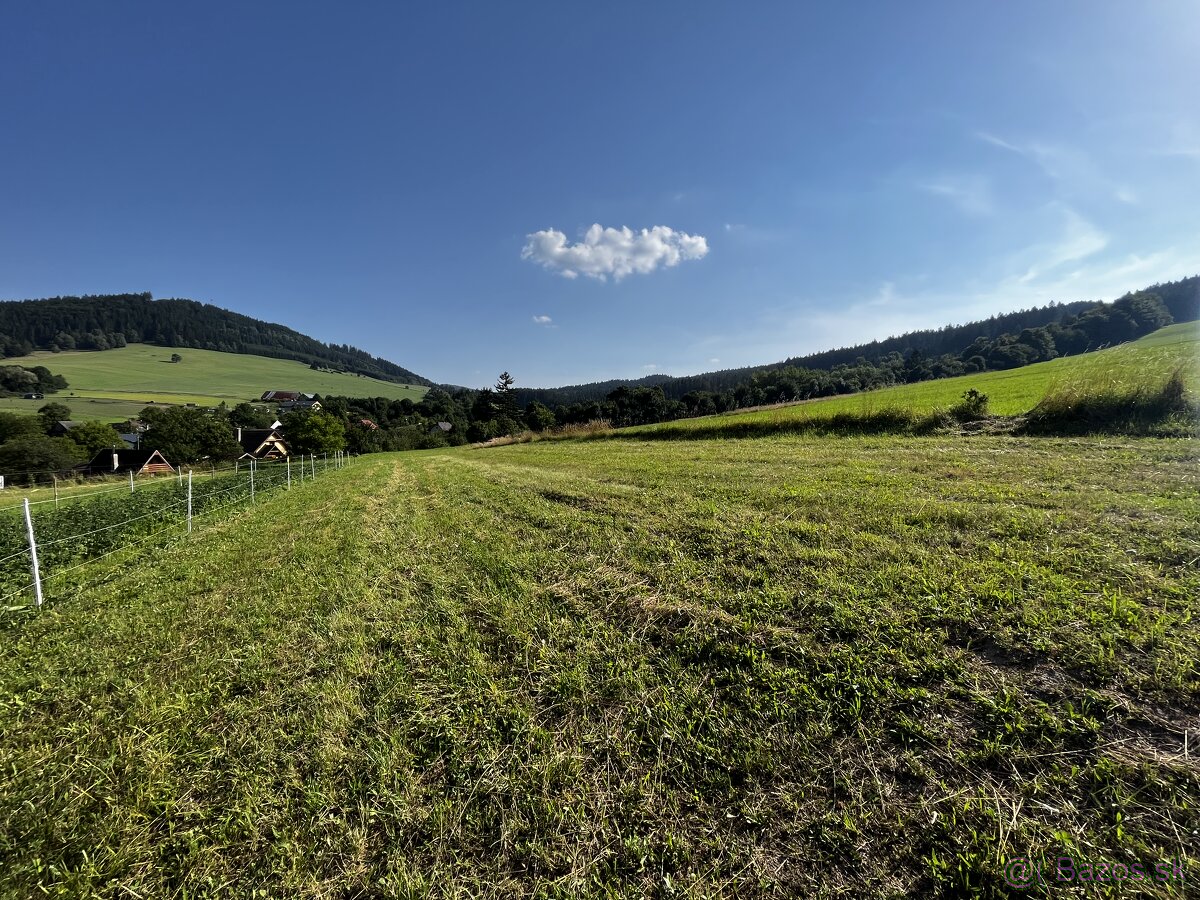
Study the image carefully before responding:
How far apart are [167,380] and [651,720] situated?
135190 millimetres

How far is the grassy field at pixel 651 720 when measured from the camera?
1747 mm

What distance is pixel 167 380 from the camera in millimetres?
96938

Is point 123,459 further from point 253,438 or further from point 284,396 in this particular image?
point 284,396

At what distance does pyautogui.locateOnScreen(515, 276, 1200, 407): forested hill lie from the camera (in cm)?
5803

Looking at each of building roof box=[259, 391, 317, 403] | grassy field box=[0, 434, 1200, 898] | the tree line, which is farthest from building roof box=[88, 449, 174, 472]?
grassy field box=[0, 434, 1200, 898]

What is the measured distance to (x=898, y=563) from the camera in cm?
377

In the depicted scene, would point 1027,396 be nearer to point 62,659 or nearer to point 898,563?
point 898,563

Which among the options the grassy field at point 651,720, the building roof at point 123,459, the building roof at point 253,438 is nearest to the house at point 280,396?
the building roof at point 253,438

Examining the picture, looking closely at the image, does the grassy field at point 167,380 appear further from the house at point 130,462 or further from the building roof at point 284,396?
the house at point 130,462

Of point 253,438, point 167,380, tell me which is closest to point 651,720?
point 253,438

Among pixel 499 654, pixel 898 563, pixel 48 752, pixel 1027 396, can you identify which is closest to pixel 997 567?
pixel 898 563

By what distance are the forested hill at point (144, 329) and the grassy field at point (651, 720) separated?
550 ft

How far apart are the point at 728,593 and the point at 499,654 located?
1.89m

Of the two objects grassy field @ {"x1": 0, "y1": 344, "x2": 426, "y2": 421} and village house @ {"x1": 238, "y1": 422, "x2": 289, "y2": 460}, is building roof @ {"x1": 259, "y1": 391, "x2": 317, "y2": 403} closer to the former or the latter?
grassy field @ {"x1": 0, "y1": 344, "x2": 426, "y2": 421}
